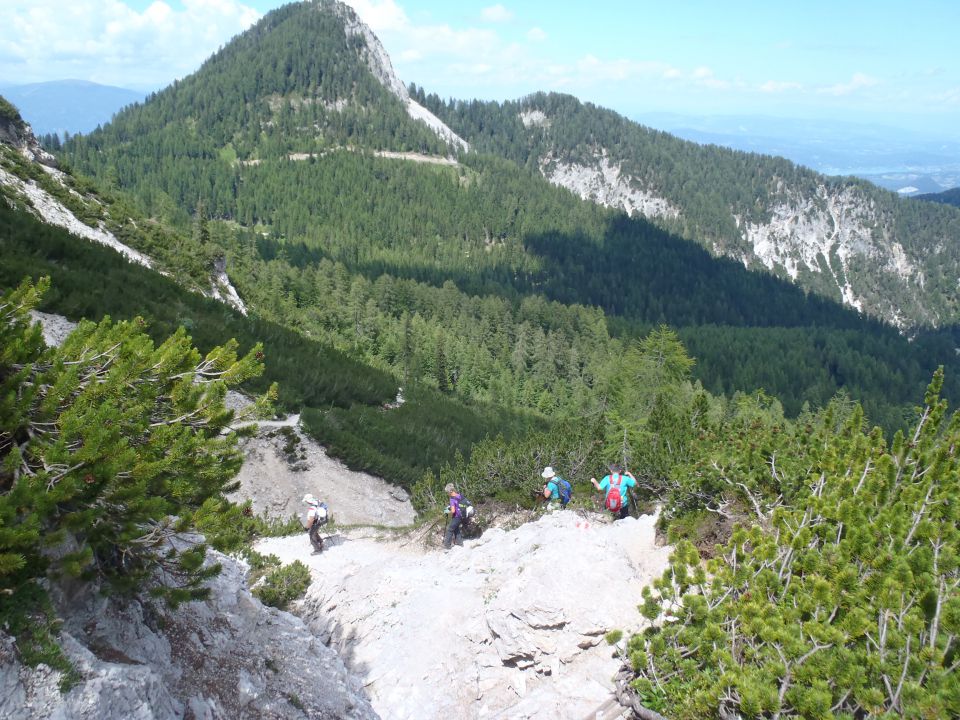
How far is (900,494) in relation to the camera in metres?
7.57

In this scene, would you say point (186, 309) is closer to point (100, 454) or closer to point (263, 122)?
point (100, 454)

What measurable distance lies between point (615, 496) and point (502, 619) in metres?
4.00

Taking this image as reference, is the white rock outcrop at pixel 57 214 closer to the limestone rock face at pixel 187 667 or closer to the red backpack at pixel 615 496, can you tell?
the limestone rock face at pixel 187 667

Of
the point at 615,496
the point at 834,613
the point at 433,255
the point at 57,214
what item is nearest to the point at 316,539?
the point at 615,496

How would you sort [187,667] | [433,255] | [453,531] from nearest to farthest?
1. [187,667]
2. [453,531]
3. [433,255]

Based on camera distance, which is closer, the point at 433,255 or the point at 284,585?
the point at 284,585

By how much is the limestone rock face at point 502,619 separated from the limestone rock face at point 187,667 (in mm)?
1096

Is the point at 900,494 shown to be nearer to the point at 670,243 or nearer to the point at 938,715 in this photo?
the point at 938,715

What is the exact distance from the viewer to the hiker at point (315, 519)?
1577 centimetres

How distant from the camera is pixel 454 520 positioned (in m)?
15.0

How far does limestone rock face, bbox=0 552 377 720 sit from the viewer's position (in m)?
5.81

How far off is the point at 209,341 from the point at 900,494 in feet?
86.0

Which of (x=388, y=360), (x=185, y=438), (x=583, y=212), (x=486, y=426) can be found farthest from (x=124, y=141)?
(x=185, y=438)

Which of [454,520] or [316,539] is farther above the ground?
[454,520]
